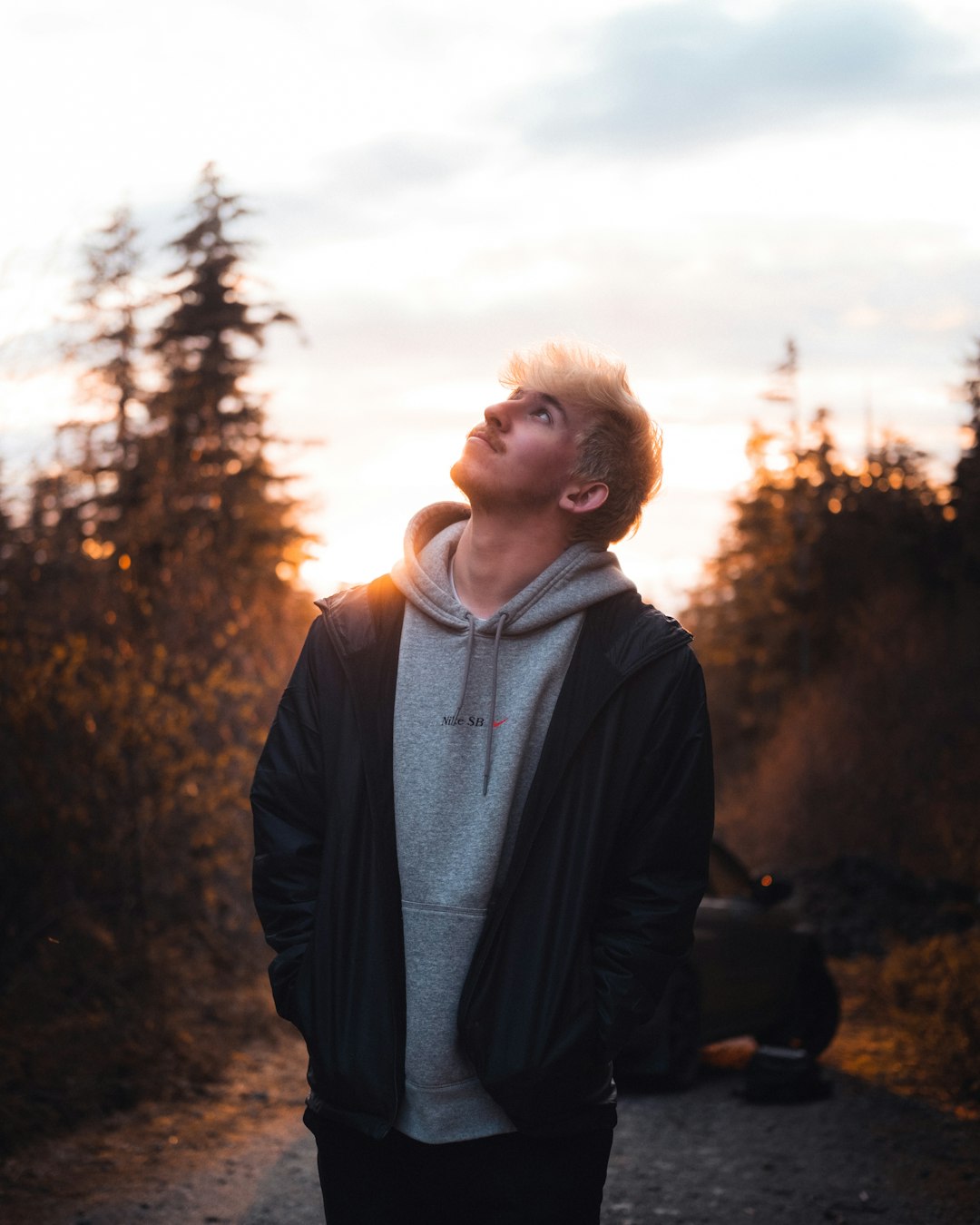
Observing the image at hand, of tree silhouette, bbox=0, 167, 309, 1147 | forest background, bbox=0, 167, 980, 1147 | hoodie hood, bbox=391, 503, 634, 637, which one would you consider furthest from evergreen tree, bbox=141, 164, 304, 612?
hoodie hood, bbox=391, 503, 634, 637

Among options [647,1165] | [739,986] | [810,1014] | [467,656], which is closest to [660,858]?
[467,656]

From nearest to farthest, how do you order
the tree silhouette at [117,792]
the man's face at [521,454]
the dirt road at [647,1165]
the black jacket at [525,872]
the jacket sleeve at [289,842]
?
1. the black jacket at [525,872]
2. the jacket sleeve at [289,842]
3. the man's face at [521,454]
4. the dirt road at [647,1165]
5. the tree silhouette at [117,792]

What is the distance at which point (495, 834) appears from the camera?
2.89 m

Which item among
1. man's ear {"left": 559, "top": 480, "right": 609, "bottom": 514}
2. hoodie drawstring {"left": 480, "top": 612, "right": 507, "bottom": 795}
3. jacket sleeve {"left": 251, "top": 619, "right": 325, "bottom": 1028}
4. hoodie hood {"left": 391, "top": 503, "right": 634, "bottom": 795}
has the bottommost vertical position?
jacket sleeve {"left": 251, "top": 619, "right": 325, "bottom": 1028}

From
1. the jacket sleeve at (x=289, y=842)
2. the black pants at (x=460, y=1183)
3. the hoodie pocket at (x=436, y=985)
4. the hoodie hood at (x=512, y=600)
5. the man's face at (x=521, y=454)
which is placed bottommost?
the black pants at (x=460, y=1183)

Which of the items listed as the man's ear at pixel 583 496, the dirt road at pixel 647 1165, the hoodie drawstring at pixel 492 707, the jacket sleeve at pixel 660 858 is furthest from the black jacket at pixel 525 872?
the dirt road at pixel 647 1165

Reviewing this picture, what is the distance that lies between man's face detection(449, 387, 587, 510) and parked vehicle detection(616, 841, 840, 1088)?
19.4 ft

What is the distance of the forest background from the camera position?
8305 millimetres

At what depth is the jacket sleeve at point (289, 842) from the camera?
304 cm

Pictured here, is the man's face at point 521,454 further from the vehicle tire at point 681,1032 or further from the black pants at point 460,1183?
the vehicle tire at point 681,1032

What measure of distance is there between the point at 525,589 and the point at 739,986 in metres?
6.97

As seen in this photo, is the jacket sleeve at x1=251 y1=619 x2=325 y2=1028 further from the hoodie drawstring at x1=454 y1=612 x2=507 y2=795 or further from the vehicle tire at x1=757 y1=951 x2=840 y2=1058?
the vehicle tire at x1=757 y1=951 x2=840 y2=1058

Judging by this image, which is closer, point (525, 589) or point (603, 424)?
point (525, 589)

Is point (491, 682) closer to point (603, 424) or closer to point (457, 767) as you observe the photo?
point (457, 767)
